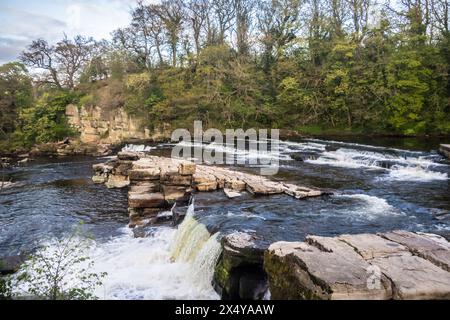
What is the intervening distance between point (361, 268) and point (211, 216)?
177 inches

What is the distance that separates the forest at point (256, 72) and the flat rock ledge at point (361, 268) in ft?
66.4

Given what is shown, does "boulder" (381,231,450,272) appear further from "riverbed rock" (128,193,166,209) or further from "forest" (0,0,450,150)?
"forest" (0,0,450,150)

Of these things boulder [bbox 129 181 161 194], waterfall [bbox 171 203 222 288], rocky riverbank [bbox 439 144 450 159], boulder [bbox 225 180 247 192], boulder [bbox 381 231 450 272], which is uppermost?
rocky riverbank [bbox 439 144 450 159]

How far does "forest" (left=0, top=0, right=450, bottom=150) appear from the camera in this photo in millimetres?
23094

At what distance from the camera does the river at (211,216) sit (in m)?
6.82

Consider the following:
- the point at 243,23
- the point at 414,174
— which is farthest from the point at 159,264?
the point at 243,23

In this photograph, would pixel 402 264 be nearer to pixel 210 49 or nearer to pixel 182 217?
pixel 182 217

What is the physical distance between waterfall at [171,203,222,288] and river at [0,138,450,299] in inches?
0.9

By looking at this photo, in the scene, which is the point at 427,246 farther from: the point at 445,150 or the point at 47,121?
the point at 47,121

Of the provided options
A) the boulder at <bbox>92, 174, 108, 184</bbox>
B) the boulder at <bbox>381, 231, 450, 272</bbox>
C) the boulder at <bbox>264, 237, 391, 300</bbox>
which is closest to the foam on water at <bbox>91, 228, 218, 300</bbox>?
the boulder at <bbox>264, 237, 391, 300</bbox>

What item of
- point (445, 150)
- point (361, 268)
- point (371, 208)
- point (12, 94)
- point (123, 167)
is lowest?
point (371, 208)

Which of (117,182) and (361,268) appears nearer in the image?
(361,268)

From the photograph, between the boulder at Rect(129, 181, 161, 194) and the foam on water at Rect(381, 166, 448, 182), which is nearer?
the boulder at Rect(129, 181, 161, 194)

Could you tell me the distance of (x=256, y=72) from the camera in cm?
2902
